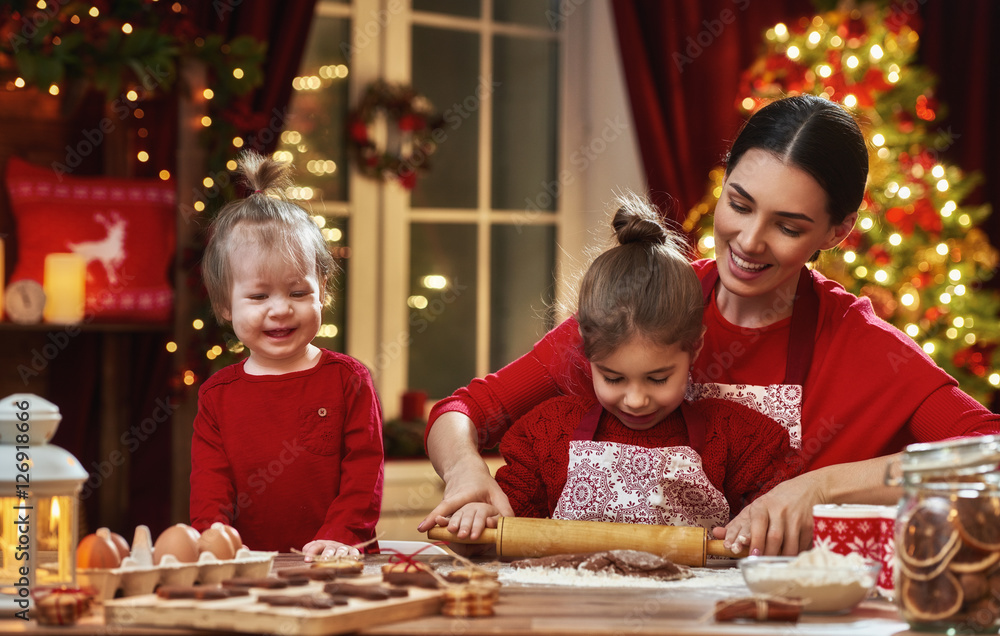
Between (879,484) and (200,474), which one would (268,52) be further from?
(879,484)

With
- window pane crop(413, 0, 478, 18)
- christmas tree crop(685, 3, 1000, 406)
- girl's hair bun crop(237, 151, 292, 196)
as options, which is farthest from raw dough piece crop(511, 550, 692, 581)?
window pane crop(413, 0, 478, 18)

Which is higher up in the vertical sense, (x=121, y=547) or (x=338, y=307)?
(x=338, y=307)

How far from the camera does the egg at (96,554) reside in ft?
3.58

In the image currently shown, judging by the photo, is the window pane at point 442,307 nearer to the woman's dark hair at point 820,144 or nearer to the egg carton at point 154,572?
the woman's dark hair at point 820,144

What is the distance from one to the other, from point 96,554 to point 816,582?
764 mm

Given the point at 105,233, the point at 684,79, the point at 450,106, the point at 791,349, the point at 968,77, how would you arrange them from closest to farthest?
1. the point at 791,349
2. the point at 105,233
3. the point at 450,106
4. the point at 684,79
5. the point at 968,77

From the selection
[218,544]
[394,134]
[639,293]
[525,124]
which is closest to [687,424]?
[639,293]

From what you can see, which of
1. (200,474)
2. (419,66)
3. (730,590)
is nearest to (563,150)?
(419,66)

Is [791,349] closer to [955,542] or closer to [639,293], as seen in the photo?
[639,293]

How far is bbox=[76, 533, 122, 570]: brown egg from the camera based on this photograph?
1.09m

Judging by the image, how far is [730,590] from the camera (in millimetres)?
1189

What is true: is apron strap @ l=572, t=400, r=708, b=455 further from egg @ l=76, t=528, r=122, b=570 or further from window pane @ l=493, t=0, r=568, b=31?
window pane @ l=493, t=0, r=568, b=31

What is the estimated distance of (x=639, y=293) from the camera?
1.57 m

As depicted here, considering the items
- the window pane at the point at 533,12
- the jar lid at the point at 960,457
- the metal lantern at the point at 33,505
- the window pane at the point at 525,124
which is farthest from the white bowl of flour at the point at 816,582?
the window pane at the point at 533,12
